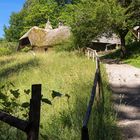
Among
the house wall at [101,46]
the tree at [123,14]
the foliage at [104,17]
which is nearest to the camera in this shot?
the tree at [123,14]

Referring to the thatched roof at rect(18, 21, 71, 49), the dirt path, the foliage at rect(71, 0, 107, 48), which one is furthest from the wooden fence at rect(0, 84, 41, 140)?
the thatched roof at rect(18, 21, 71, 49)

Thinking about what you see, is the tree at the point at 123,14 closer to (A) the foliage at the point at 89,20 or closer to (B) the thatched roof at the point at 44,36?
(A) the foliage at the point at 89,20

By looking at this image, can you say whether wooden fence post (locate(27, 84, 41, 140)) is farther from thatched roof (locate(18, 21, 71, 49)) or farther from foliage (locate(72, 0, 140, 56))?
thatched roof (locate(18, 21, 71, 49))

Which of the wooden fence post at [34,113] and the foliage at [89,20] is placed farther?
the foliage at [89,20]

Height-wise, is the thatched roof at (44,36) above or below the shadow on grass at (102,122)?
above

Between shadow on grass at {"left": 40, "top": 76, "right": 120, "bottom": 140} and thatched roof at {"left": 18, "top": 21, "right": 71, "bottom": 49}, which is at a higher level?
thatched roof at {"left": 18, "top": 21, "right": 71, "bottom": 49}

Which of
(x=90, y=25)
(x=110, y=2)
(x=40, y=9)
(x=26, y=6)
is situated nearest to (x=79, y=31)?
(x=90, y=25)

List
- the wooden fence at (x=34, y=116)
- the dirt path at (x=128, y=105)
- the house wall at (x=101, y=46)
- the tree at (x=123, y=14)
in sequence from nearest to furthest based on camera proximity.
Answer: the wooden fence at (x=34, y=116), the dirt path at (x=128, y=105), the tree at (x=123, y=14), the house wall at (x=101, y=46)

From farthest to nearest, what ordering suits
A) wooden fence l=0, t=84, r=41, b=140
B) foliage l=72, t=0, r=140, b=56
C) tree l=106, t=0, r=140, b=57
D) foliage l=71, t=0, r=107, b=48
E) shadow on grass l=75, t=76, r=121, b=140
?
foliage l=71, t=0, r=107, b=48
foliage l=72, t=0, r=140, b=56
tree l=106, t=0, r=140, b=57
shadow on grass l=75, t=76, r=121, b=140
wooden fence l=0, t=84, r=41, b=140

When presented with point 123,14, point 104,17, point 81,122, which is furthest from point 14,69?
point 81,122

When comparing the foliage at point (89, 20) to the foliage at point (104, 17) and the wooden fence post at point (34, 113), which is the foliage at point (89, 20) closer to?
the foliage at point (104, 17)

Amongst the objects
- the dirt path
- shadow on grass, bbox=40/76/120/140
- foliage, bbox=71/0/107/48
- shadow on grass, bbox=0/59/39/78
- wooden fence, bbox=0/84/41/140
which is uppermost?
foliage, bbox=71/0/107/48

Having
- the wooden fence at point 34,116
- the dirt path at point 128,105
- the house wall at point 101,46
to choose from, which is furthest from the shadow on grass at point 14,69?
the house wall at point 101,46

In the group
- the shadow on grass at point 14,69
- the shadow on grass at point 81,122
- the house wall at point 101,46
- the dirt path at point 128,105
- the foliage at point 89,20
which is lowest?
the house wall at point 101,46
